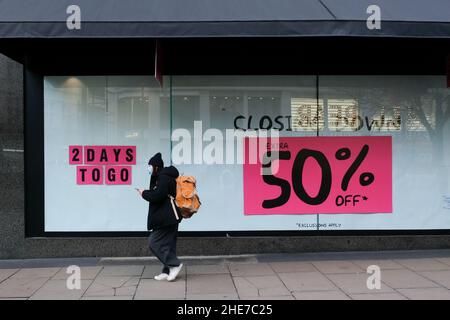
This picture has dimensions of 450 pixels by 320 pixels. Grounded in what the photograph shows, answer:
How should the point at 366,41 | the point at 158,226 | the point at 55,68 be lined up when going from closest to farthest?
the point at 158,226, the point at 366,41, the point at 55,68

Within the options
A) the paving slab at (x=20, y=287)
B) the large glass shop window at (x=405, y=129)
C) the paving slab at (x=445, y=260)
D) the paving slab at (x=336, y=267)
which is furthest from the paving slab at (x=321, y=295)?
the paving slab at (x=20, y=287)

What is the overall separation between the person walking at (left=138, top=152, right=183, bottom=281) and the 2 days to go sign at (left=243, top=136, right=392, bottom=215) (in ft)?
6.84

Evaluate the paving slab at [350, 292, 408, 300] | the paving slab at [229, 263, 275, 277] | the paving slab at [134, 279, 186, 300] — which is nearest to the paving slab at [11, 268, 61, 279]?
the paving slab at [134, 279, 186, 300]

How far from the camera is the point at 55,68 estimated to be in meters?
8.08

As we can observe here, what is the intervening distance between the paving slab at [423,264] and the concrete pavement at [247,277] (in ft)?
0.04

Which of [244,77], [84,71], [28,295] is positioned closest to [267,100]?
[244,77]

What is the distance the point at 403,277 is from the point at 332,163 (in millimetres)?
2337

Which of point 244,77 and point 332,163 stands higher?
point 244,77

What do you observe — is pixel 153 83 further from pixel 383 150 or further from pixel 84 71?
pixel 383 150

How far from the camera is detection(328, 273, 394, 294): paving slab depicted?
606 cm

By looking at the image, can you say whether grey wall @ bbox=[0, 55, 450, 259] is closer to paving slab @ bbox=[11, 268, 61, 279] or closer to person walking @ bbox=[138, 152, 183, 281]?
paving slab @ bbox=[11, 268, 61, 279]

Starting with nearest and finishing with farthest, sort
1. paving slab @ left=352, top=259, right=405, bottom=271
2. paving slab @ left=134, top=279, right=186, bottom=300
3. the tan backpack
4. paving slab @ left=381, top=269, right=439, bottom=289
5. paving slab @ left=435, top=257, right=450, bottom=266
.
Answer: paving slab @ left=134, top=279, right=186, bottom=300, paving slab @ left=381, top=269, right=439, bottom=289, the tan backpack, paving slab @ left=352, top=259, right=405, bottom=271, paving slab @ left=435, top=257, right=450, bottom=266

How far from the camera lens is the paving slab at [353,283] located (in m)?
6.06

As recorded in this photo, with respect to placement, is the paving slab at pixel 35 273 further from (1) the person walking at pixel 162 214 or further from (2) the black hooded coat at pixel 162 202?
(2) the black hooded coat at pixel 162 202
